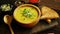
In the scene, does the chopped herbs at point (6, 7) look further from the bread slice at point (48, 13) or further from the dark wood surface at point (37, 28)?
the bread slice at point (48, 13)

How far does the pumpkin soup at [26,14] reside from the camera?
1.16m

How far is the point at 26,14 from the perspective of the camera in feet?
3.84

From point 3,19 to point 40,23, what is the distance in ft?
0.90

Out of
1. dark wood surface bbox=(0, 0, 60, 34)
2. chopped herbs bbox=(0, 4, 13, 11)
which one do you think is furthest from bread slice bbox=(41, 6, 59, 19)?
chopped herbs bbox=(0, 4, 13, 11)

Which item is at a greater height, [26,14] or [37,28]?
[26,14]

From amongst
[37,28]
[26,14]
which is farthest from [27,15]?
[37,28]

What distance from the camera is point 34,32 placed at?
120cm

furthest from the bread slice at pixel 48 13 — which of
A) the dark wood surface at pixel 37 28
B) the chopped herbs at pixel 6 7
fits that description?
the chopped herbs at pixel 6 7

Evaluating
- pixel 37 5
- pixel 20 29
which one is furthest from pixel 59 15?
pixel 20 29

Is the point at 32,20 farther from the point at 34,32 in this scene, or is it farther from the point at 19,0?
the point at 19,0

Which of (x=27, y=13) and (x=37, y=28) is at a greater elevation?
(x=27, y=13)

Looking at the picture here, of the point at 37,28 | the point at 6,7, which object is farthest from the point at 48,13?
the point at 6,7

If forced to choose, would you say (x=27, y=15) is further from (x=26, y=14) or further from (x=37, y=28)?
(x=37, y=28)

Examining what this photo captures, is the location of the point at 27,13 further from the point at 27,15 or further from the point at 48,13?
the point at 48,13
